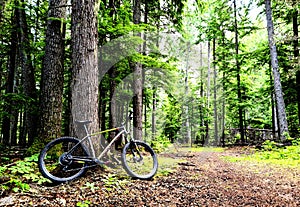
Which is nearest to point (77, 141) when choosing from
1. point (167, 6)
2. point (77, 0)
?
point (77, 0)

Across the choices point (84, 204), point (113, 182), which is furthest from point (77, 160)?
point (84, 204)

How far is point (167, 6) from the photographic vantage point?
1051 centimetres

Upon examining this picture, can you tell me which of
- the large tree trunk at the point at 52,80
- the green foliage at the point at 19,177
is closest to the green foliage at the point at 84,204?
the green foliage at the point at 19,177

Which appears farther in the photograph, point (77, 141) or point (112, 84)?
point (112, 84)

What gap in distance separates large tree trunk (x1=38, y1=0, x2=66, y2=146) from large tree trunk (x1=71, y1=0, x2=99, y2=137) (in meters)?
1.88

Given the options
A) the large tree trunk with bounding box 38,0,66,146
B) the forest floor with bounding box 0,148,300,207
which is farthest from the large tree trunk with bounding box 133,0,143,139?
the forest floor with bounding box 0,148,300,207

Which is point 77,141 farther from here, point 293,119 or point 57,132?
point 293,119

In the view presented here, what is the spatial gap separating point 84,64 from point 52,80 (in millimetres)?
2241

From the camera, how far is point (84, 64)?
4.73m

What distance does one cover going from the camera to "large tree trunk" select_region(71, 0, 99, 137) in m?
4.64

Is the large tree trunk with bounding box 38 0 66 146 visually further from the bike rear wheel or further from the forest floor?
the forest floor

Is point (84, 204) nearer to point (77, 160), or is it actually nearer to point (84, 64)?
point (77, 160)

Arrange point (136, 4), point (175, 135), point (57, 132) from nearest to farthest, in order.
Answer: point (57, 132), point (136, 4), point (175, 135)

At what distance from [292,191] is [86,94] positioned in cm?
404
